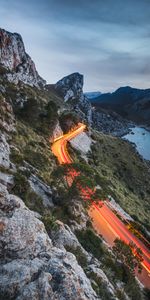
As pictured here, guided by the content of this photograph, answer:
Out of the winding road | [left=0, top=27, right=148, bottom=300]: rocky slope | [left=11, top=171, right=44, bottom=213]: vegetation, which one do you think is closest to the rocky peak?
the winding road

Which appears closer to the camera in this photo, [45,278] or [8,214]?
[45,278]

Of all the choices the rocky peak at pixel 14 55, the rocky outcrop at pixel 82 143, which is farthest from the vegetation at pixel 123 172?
the rocky peak at pixel 14 55

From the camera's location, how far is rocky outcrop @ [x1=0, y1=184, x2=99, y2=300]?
388 inches

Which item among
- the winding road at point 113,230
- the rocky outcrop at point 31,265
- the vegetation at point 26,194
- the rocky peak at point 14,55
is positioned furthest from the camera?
the rocky peak at point 14,55

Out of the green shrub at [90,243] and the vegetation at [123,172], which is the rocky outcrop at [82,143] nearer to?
the vegetation at [123,172]

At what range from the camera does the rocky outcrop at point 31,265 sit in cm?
985

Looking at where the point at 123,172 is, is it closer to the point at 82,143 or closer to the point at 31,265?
the point at 82,143

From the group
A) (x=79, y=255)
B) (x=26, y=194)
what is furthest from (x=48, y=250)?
(x=26, y=194)

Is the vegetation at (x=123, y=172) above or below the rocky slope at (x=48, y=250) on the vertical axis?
above

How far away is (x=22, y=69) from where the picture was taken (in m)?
154

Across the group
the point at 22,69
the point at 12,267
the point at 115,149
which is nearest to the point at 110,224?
the point at 12,267

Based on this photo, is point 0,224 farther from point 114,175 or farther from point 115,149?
point 115,149

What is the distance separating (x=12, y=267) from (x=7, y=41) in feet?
496

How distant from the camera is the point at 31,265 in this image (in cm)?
1084
